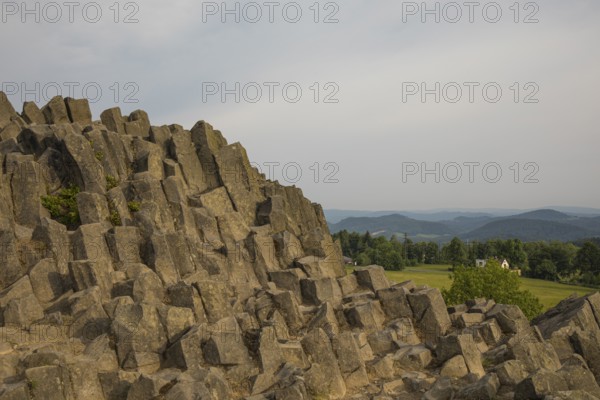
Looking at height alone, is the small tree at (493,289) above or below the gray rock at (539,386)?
below

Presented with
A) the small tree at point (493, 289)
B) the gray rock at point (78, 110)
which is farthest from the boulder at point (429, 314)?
the gray rock at point (78, 110)

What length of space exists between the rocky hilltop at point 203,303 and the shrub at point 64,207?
0.13 m

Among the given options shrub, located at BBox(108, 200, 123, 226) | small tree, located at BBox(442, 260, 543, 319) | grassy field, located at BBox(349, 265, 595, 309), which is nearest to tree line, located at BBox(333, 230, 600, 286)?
grassy field, located at BBox(349, 265, 595, 309)

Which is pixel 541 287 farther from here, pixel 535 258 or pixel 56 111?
pixel 56 111

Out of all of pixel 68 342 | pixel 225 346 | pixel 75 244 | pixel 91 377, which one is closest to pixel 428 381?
pixel 225 346

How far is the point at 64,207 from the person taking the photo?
42062mm

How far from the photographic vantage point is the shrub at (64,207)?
135ft

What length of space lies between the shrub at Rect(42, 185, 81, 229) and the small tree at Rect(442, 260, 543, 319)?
60.4 m

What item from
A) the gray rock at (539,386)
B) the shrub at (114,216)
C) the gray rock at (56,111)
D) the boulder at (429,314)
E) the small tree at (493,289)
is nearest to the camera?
the gray rock at (539,386)

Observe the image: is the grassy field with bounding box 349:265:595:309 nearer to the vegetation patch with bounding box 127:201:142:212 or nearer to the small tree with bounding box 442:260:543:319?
the small tree with bounding box 442:260:543:319

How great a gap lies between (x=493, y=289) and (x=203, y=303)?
6116 centimetres

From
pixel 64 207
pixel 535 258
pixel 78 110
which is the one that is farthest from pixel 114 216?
pixel 535 258

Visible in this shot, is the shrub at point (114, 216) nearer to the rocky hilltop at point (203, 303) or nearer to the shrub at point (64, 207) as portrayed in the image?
the rocky hilltop at point (203, 303)

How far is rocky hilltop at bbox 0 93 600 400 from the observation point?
2642 centimetres
